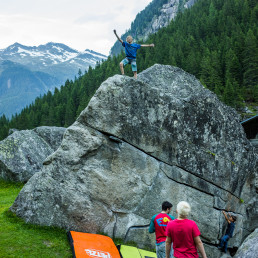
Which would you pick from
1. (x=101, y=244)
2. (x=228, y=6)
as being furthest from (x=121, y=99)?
(x=228, y=6)

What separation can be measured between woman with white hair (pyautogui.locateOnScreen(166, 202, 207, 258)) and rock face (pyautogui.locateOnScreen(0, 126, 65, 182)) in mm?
17688

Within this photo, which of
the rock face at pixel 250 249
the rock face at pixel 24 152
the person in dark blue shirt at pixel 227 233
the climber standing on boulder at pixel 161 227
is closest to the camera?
the climber standing on boulder at pixel 161 227

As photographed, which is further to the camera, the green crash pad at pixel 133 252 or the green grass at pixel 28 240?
the green crash pad at pixel 133 252

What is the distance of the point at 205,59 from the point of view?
2650 inches

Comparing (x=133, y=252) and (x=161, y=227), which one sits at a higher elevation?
(x=161, y=227)

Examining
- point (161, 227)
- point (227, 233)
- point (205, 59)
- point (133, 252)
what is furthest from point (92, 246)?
point (205, 59)

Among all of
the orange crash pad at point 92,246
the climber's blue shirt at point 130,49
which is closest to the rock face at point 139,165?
the orange crash pad at point 92,246

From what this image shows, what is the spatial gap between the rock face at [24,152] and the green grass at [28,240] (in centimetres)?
1032

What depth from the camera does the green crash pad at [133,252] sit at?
9875mm

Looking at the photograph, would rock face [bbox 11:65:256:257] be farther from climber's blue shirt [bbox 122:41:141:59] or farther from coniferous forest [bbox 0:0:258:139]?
coniferous forest [bbox 0:0:258:139]

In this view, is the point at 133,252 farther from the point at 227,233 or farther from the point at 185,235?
the point at 227,233

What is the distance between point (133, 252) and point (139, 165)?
3.49 metres

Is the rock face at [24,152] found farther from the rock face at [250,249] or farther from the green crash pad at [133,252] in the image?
the rock face at [250,249]

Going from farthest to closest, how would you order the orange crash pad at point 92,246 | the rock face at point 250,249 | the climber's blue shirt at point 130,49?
the climber's blue shirt at point 130,49
the rock face at point 250,249
the orange crash pad at point 92,246
